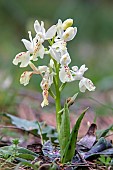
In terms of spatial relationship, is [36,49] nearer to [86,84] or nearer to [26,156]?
[86,84]

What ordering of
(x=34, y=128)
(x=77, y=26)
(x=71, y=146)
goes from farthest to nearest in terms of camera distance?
(x=77, y=26), (x=34, y=128), (x=71, y=146)

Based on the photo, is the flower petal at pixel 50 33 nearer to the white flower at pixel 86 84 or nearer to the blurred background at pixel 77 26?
the white flower at pixel 86 84

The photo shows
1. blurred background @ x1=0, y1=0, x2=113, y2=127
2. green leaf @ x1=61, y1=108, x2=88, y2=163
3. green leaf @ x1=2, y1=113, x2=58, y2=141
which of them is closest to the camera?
green leaf @ x1=61, y1=108, x2=88, y2=163

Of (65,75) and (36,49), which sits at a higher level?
(36,49)

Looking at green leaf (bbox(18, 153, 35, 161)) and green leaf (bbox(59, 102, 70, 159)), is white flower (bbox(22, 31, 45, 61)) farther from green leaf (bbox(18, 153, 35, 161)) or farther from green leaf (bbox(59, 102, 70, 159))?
green leaf (bbox(18, 153, 35, 161))

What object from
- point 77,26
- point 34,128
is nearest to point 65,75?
point 34,128

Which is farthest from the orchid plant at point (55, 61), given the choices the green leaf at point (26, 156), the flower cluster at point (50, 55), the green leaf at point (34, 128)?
the green leaf at point (34, 128)

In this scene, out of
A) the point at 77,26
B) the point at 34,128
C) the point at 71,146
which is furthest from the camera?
the point at 77,26

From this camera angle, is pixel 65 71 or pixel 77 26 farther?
pixel 77 26

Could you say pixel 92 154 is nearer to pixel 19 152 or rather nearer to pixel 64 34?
pixel 19 152

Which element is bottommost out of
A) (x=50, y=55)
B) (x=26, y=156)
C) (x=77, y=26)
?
(x=26, y=156)

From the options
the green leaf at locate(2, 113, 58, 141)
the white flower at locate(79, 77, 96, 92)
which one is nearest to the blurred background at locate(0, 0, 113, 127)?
the green leaf at locate(2, 113, 58, 141)

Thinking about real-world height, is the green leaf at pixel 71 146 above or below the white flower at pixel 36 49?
below
